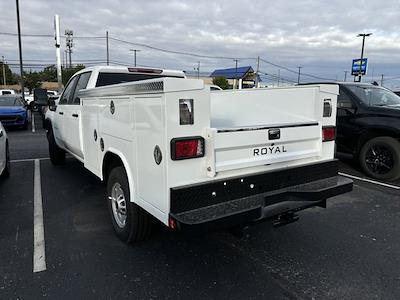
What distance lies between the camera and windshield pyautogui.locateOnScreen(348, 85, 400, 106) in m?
6.84

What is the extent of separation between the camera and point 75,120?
5195 millimetres

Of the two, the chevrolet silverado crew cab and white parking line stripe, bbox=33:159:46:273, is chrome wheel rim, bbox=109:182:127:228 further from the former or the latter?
white parking line stripe, bbox=33:159:46:273

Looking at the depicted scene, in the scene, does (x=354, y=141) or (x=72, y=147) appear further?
(x=354, y=141)

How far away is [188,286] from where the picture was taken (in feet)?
9.90

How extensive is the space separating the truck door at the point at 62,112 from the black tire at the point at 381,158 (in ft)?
17.6

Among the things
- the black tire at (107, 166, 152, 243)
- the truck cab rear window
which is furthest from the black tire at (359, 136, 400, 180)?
the black tire at (107, 166, 152, 243)

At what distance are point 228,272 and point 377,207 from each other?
2905 millimetres

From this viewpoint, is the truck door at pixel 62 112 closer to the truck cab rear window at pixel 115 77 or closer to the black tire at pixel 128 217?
the truck cab rear window at pixel 115 77

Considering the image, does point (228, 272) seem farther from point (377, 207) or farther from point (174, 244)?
point (377, 207)

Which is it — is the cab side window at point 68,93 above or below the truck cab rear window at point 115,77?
below

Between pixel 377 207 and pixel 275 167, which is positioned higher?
pixel 275 167

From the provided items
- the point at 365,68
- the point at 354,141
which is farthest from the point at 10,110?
the point at 365,68

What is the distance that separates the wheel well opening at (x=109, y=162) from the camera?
373 centimetres

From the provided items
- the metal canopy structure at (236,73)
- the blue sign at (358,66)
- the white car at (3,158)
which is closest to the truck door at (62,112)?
the white car at (3,158)
